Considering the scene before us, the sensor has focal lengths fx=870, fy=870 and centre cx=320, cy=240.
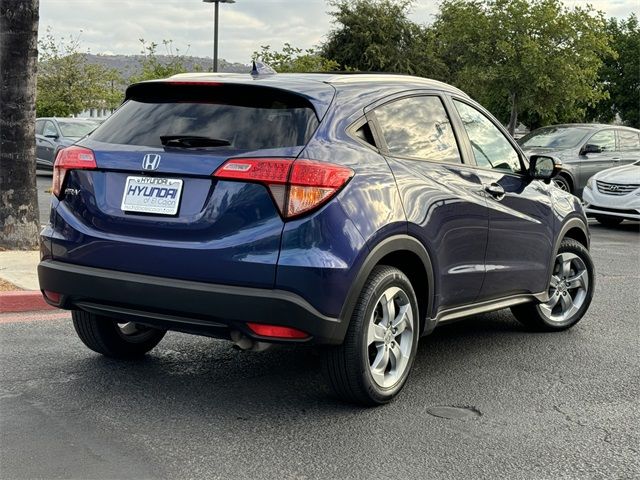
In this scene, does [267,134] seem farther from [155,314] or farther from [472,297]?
[472,297]

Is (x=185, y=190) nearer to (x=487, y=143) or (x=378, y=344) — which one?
(x=378, y=344)

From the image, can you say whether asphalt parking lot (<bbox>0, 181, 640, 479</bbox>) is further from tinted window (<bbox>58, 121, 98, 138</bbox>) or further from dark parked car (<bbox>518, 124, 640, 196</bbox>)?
tinted window (<bbox>58, 121, 98, 138</bbox>)

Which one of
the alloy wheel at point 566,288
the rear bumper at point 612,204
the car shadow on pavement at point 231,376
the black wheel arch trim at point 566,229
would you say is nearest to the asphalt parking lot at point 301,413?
the car shadow on pavement at point 231,376

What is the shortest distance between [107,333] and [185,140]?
4.84 feet

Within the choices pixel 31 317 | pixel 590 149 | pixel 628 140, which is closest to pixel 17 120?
pixel 31 317

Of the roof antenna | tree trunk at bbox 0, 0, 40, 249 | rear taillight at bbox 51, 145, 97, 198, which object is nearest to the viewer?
rear taillight at bbox 51, 145, 97, 198

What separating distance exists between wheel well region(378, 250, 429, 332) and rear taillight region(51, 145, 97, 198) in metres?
1.61

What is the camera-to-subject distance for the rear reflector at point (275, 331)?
13.1 ft

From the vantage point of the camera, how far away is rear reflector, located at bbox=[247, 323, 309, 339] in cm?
400

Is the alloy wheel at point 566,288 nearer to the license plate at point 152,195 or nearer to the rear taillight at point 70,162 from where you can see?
the license plate at point 152,195

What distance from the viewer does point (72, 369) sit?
5.06 metres

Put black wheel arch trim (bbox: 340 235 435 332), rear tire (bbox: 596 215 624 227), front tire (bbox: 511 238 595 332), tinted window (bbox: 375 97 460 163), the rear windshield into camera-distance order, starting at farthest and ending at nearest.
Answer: rear tire (bbox: 596 215 624 227), front tire (bbox: 511 238 595 332), tinted window (bbox: 375 97 460 163), the rear windshield, black wheel arch trim (bbox: 340 235 435 332)

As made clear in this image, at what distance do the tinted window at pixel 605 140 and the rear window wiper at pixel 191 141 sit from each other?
531 inches

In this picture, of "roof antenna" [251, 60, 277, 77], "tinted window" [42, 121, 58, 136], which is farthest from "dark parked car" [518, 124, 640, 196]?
"tinted window" [42, 121, 58, 136]
